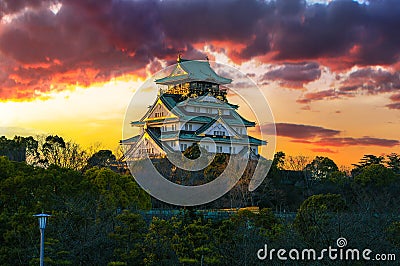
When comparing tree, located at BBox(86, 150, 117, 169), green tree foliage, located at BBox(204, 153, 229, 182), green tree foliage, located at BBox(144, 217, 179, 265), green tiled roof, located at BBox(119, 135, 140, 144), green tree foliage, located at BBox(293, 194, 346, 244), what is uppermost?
green tiled roof, located at BBox(119, 135, 140, 144)

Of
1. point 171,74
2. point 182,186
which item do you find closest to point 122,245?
point 182,186

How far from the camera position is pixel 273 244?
55.4ft

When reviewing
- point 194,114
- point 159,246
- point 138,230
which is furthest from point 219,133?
point 159,246

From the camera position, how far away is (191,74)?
52375 millimetres

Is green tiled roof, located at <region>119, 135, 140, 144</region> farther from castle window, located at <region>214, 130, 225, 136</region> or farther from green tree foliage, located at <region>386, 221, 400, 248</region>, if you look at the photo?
green tree foliage, located at <region>386, 221, 400, 248</region>

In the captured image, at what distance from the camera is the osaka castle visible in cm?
4794

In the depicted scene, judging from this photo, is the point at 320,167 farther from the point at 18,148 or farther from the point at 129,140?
the point at 18,148

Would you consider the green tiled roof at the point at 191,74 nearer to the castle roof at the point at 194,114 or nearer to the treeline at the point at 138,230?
the castle roof at the point at 194,114

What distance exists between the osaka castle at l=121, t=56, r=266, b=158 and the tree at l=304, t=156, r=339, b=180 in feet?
13.8

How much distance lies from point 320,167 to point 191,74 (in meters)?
12.9

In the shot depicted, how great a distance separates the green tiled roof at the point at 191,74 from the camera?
5278 cm

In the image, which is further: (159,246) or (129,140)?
(129,140)

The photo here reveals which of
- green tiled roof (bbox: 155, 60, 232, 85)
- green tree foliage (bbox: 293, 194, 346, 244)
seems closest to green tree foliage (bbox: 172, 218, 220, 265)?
green tree foliage (bbox: 293, 194, 346, 244)

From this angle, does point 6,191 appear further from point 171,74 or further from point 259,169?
point 171,74
